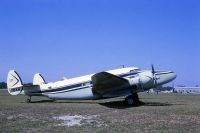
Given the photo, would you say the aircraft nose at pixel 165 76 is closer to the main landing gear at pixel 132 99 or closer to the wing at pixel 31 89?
the main landing gear at pixel 132 99

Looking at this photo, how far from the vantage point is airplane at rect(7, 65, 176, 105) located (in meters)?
25.3

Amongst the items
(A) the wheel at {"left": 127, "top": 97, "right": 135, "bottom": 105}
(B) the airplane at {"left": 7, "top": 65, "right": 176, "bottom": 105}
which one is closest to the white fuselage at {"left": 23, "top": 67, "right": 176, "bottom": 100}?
(B) the airplane at {"left": 7, "top": 65, "right": 176, "bottom": 105}

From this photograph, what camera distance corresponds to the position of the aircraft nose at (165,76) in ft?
86.3

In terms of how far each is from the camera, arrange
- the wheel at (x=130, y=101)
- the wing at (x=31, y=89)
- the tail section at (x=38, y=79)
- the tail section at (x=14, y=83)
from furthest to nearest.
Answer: the tail section at (x=38, y=79) < the tail section at (x=14, y=83) < the wing at (x=31, y=89) < the wheel at (x=130, y=101)

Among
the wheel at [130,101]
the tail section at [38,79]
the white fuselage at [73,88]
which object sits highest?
the tail section at [38,79]

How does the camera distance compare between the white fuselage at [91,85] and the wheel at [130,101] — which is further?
the white fuselage at [91,85]

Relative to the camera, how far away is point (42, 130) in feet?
38.6

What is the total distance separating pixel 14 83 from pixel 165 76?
13368 mm

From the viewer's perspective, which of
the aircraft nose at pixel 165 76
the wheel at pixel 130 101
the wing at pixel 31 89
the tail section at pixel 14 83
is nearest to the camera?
the wheel at pixel 130 101

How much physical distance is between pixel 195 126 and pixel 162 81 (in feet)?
45.5

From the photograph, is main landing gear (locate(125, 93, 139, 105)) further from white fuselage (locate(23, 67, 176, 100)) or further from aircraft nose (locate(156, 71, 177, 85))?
aircraft nose (locate(156, 71, 177, 85))

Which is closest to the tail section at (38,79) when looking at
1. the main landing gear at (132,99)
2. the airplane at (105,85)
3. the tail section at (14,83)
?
the airplane at (105,85)

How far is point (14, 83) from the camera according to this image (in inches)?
1201

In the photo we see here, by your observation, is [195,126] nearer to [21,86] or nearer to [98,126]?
[98,126]
